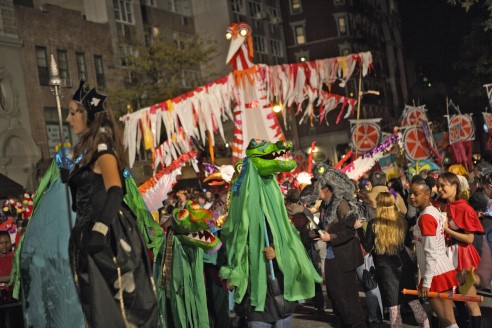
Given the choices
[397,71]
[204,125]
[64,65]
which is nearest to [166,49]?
[64,65]

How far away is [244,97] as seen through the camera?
14.2 m

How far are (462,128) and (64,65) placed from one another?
60.9 ft

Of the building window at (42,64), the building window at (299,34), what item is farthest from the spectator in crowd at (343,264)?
the building window at (299,34)

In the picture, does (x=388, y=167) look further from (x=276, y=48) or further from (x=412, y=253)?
(x=276, y=48)

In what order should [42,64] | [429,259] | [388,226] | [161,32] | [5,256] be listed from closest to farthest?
[429,259] → [388,226] → [5,256] → [42,64] → [161,32]

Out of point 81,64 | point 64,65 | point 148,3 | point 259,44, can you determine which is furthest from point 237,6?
point 64,65

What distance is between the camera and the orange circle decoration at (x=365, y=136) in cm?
1786

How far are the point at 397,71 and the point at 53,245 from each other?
2864 inches

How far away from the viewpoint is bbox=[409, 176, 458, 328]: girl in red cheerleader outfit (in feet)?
19.4

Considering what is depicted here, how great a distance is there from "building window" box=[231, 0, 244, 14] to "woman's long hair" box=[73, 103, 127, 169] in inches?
1854

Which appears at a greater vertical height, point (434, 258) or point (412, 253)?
point (434, 258)

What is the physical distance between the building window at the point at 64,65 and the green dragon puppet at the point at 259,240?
27.8 meters

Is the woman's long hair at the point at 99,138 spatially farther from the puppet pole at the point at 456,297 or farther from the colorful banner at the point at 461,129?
the colorful banner at the point at 461,129

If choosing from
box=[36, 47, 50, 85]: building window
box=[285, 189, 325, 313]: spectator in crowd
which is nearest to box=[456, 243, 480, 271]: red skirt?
box=[285, 189, 325, 313]: spectator in crowd
